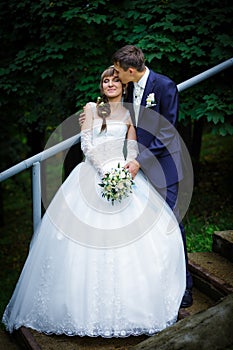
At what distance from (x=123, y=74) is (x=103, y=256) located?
1.41 m

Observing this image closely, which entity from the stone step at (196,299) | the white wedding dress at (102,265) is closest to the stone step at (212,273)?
the stone step at (196,299)

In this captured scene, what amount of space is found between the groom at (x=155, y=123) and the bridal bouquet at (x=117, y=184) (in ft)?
0.41

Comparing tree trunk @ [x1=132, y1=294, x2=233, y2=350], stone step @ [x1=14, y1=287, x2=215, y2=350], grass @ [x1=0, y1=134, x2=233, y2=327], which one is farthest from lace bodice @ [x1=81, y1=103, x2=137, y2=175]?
grass @ [x1=0, y1=134, x2=233, y2=327]

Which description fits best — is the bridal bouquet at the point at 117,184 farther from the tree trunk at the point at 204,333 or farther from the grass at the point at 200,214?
the grass at the point at 200,214

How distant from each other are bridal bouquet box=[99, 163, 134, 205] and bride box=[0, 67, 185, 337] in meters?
0.11

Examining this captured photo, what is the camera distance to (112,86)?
3.58m

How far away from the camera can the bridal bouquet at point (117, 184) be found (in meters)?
3.25

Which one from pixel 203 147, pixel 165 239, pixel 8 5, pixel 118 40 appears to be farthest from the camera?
pixel 203 147

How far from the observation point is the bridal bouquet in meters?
3.25

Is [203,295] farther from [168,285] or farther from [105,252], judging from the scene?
[105,252]

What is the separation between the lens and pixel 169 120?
11.4 feet

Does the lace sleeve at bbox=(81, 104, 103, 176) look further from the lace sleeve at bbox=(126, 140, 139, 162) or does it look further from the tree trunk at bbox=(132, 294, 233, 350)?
the tree trunk at bbox=(132, 294, 233, 350)

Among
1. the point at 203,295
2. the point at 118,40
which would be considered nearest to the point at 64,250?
the point at 203,295

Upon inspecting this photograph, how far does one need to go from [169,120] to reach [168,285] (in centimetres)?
125
